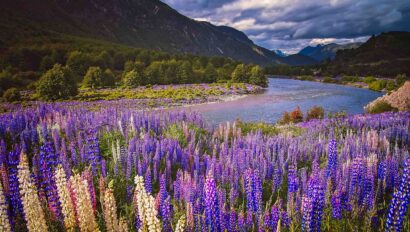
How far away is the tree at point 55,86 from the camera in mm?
36000

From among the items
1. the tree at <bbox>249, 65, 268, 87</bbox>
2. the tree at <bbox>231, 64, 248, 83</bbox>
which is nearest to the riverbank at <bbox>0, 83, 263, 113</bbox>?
the tree at <bbox>249, 65, 268, 87</bbox>

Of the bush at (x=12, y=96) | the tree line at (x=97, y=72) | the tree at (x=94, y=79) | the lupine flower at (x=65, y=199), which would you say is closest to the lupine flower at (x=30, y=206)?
the lupine flower at (x=65, y=199)

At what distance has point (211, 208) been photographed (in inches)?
150

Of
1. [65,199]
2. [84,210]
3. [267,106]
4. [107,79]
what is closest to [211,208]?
[84,210]

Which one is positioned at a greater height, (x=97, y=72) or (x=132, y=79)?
(x=97, y=72)

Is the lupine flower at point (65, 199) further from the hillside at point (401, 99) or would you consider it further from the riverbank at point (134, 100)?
the hillside at point (401, 99)

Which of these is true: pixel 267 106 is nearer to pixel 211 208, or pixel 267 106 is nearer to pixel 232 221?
pixel 232 221

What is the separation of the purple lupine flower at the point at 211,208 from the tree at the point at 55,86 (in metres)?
36.8

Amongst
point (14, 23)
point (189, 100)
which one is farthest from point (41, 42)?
point (189, 100)

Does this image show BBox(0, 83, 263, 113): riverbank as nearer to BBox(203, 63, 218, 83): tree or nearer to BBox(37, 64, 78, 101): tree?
BBox(37, 64, 78, 101): tree

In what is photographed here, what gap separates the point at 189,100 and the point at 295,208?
38.3m

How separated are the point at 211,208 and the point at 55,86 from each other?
3766cm

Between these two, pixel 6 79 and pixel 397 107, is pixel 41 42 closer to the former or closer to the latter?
pixel 6 79

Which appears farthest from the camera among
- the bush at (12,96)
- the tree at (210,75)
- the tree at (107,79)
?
the tree at (210,75)
